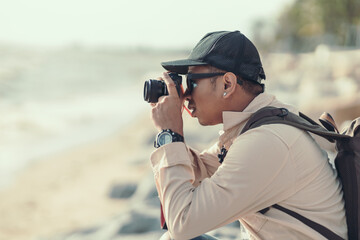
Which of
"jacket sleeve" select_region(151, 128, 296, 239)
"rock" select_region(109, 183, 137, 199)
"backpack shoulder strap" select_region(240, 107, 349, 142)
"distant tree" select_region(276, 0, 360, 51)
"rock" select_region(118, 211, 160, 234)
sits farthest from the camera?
"distant tree" select_region(276, 0, 360, 51)

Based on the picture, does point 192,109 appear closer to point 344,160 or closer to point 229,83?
point 229,83

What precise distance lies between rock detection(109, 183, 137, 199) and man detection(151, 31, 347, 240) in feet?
18.5

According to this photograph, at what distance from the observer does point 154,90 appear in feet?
6.28

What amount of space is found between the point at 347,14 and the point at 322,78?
988 centimetres

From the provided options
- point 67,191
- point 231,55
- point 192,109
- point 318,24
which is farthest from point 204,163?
point 318,24

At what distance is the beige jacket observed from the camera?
1.54 metres

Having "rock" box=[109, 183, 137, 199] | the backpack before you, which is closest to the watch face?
the backpack

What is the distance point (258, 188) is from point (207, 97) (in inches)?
18.5

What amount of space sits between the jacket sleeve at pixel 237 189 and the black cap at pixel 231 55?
322 millimetres

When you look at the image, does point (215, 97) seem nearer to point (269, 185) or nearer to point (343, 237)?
point (269, 185)

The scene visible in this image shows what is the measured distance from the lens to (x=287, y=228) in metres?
1.62

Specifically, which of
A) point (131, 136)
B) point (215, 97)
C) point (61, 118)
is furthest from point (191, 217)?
point (61, 118)

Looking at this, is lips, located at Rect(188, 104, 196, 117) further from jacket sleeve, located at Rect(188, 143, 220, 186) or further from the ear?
jacket sleeve, located at Rect(188, 143, 220, 186)

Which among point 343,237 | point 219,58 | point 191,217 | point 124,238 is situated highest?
point 219,58
